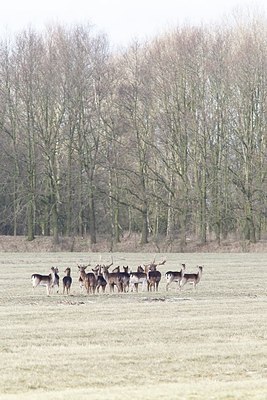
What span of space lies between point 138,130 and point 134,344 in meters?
49.7

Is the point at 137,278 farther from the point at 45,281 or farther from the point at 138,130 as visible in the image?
the point at 138,130

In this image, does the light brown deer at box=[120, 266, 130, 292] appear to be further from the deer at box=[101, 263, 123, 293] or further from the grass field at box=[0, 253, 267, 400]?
the grass field at box=[0, 253, 267, 400]

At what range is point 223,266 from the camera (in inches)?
1831

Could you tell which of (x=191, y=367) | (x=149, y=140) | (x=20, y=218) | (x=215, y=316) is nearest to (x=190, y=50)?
(x=149, y=140)

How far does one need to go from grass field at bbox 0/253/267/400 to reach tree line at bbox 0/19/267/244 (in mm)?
34987

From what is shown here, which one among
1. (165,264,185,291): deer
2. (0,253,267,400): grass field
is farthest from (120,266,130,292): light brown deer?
(165,264,185,291): deer

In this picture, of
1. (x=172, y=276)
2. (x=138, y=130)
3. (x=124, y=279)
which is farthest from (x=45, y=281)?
(x=138, y=130)

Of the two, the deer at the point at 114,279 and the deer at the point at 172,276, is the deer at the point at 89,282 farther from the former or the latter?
the deer at the point at 172,276

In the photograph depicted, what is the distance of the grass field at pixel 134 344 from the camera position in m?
14.4

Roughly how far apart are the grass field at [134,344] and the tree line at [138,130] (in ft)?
115

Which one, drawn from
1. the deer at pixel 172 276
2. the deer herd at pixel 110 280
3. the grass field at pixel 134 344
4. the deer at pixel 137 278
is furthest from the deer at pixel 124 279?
the deer at pixel 172 276

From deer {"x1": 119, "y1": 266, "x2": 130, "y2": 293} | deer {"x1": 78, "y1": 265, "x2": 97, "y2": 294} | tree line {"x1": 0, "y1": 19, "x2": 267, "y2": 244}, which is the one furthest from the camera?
tree line {"x1": 0, "y1": 19, "x2": 267, "y2": 244}

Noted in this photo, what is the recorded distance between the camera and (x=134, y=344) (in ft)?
62.1

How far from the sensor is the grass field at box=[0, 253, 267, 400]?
47.3 feet
